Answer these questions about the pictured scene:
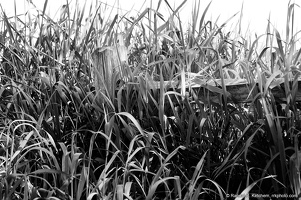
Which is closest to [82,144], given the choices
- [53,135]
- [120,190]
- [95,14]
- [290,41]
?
[53,135]

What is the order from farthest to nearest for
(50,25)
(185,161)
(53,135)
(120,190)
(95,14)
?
(50,25), (95,14), (53,135), (185,161), (120,190)

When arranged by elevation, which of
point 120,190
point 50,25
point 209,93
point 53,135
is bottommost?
point 120,190

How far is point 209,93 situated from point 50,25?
1.11 m

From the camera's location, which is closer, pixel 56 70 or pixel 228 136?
pixel 228 136

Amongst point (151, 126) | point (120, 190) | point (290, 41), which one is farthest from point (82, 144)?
point (290, 41)

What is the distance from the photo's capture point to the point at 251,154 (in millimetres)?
1726

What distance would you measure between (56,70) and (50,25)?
39cm

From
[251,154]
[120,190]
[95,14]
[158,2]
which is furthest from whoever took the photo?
[95,14]

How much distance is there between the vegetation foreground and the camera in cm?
163

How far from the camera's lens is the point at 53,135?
78.3 inches

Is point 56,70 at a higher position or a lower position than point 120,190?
higher

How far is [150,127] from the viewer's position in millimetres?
1857

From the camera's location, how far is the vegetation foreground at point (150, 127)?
1.63m

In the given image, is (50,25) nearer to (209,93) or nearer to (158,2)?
(158,2)
